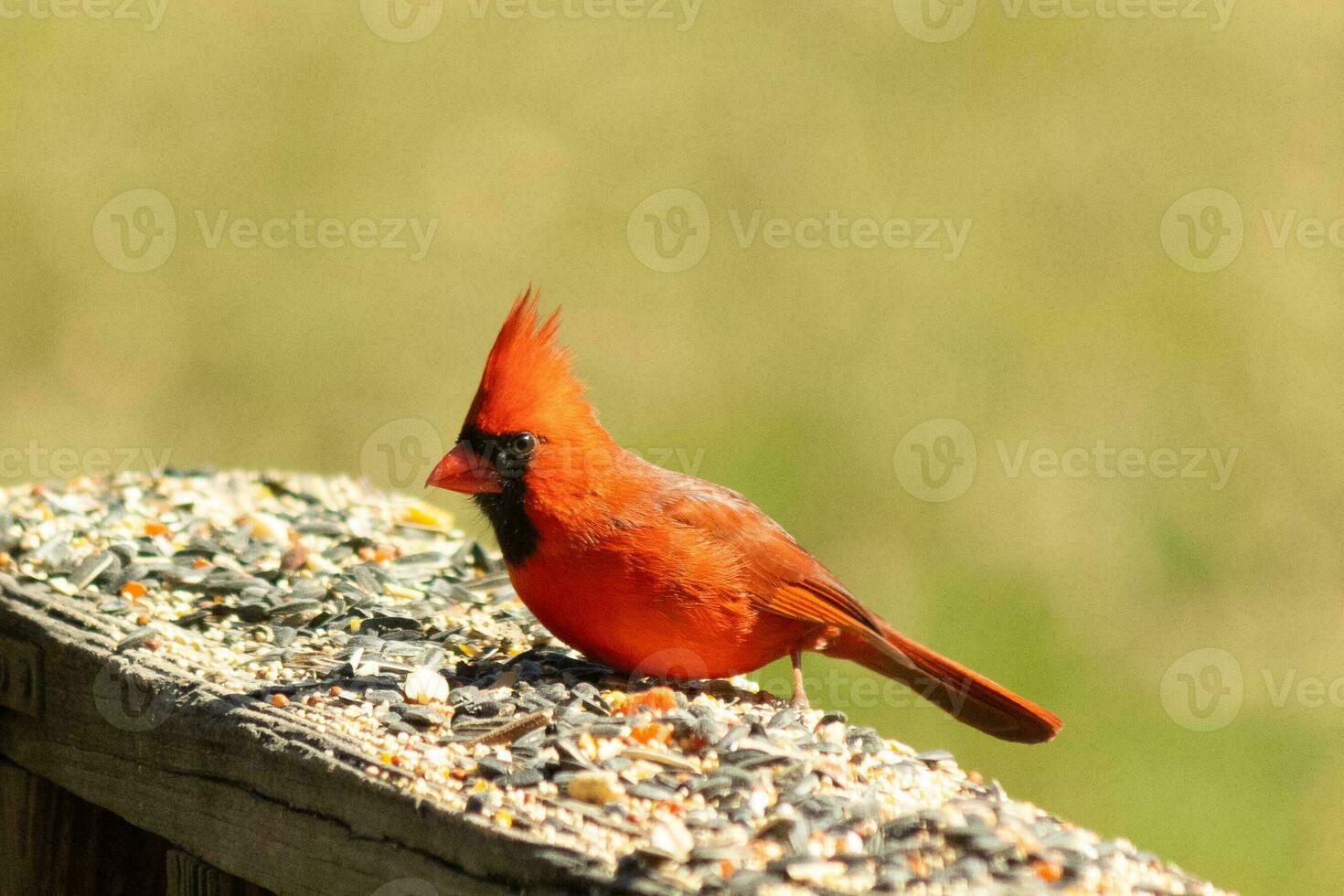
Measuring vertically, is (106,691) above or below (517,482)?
below

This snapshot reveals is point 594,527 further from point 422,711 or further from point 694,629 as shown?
point 422,711

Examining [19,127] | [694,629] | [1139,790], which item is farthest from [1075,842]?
[19,127]

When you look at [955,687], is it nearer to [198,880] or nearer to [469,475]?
[469,475]

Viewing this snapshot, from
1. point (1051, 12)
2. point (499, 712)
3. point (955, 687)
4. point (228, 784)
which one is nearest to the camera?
point (228, 784)

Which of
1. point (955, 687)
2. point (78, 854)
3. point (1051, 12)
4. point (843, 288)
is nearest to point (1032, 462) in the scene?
point (843, 288)

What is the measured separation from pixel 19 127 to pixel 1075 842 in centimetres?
758

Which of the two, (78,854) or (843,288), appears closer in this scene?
(78,854)

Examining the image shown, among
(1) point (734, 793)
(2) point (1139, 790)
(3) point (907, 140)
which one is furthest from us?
(3) point (907, 140)

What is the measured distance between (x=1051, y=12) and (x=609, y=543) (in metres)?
6.72

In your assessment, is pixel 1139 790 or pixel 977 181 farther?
pixel 977 181

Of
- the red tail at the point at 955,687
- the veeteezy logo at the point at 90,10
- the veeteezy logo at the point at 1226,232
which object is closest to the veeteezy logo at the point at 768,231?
the veeteezy logo at the point at 1226,232

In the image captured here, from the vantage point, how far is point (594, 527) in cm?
322

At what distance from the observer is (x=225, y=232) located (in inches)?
320

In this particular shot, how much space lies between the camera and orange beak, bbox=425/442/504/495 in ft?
10.7
